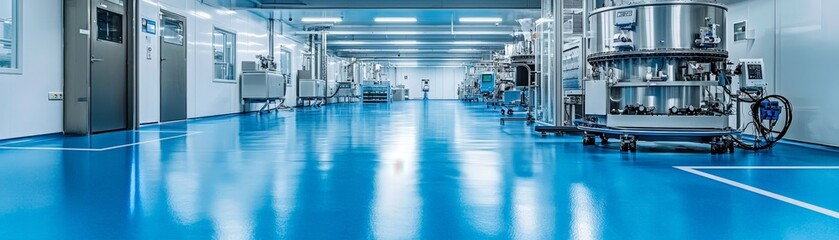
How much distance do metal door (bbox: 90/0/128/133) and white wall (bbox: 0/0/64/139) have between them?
34 centimetres

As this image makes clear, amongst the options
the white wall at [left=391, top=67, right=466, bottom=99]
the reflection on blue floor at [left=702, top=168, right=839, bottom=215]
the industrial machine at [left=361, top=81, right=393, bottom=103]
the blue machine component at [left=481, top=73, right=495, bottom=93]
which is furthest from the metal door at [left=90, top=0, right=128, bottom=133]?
the white wall at [left=391, top=67, right=466, bottom=99]

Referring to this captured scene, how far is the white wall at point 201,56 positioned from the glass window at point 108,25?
1.11 m

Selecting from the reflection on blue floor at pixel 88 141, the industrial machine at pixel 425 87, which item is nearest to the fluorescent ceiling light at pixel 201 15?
the reflection on blue floor at pixel 88 141

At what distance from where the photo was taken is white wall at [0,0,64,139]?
6.17 metres

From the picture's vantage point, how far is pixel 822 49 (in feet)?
17.7

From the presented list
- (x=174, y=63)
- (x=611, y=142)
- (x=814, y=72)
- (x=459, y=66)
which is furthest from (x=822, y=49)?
(x=459, y=66)

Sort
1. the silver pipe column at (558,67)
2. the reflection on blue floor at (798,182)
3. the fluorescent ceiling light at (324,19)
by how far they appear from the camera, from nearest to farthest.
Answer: the reflection on blue floor at (798,182) < the silver pipe column at (558,67) < the fluorescent ceiling light at (324,19)

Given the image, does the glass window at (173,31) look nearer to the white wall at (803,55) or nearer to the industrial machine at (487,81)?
the white wall at (803,55)

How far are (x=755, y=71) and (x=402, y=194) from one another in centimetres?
407

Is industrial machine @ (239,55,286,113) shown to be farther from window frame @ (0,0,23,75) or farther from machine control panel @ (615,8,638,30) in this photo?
machine control panel @ (615,8,638,30)

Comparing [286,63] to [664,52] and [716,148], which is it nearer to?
[664,52]

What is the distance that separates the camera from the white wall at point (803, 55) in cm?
532

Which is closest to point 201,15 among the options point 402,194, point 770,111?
point 402,194

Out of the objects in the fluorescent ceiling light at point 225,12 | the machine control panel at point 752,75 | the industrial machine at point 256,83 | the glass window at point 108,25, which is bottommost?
the machine control panel at point 752,75
